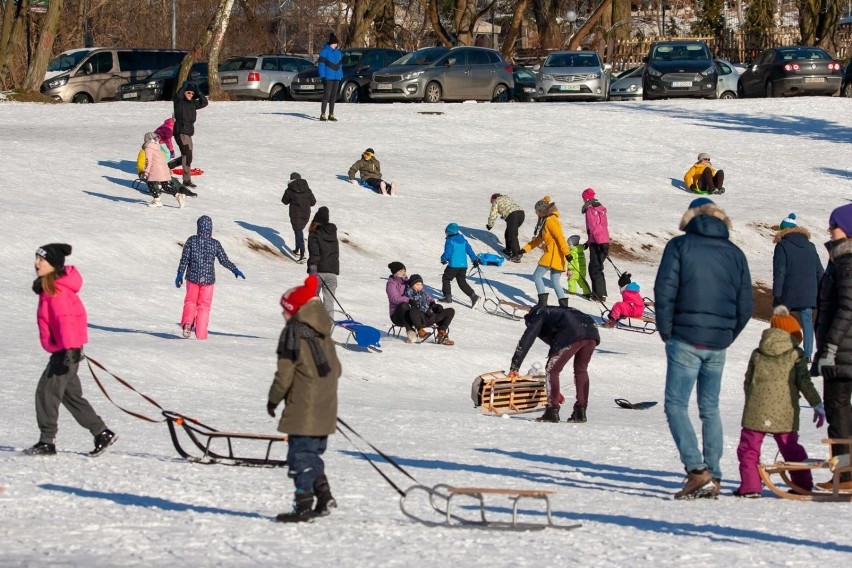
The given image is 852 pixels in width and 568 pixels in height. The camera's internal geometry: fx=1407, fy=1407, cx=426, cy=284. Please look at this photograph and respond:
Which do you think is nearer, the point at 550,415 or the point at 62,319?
the point at 62,319

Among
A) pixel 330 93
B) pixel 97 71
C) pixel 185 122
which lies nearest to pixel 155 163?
pixel 185 122

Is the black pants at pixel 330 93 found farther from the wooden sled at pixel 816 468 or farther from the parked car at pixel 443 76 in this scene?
the wooden sled at pixel 816 468

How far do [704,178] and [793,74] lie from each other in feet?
36.7

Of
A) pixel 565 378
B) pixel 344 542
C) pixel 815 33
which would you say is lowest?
pixel 565 378

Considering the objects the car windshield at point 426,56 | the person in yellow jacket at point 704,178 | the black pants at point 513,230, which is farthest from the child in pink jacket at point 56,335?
the car windshield at point 426,56

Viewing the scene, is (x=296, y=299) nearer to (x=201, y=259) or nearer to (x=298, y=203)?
(x=201, y=259)

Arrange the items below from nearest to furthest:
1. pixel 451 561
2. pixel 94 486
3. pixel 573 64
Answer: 1. pixel 451 561
2. pixel 94 486
3. pixel 573 64

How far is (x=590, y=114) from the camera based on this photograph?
33.6 meters

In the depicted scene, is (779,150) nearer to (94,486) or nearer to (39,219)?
(39,219)

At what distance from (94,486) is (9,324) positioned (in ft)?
26.5

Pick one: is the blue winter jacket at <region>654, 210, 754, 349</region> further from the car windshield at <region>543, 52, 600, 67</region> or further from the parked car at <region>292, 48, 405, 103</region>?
the car windshield at <region>543, 52, 600, 67</region>

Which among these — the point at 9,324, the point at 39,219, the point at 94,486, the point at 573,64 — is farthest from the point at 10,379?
the point at 573,64

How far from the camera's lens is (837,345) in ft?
27.2

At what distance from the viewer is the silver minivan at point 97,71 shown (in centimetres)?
3741
